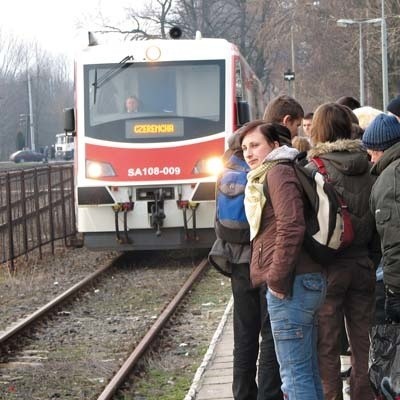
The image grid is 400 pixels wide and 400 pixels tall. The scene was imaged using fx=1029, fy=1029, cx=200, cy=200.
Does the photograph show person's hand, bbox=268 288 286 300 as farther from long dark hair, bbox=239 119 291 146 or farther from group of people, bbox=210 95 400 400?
long dark hair, bbox=239 119 291 146

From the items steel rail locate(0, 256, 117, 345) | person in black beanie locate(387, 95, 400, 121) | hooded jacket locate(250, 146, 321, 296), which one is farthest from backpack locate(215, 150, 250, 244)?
steel rail locate(0, 256, 117, 345)

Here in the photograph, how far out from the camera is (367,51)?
143 ft

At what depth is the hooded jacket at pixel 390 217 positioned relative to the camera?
467cm

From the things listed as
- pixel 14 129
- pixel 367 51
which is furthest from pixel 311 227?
pixel 14 129

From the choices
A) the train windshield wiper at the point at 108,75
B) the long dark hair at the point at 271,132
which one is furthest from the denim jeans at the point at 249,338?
the train windshield wiper at the point at 108,75

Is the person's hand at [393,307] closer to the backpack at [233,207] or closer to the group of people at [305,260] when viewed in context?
the group of people at [305,260]

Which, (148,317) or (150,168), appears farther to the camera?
(150,168)

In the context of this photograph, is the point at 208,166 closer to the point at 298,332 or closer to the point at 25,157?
the point at 298,332

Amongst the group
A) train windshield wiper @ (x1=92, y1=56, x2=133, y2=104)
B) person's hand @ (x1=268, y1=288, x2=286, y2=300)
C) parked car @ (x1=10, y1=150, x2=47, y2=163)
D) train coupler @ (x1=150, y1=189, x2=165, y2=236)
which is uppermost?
train windshield wiper @ (x1=92, y1=56, x2=133, y2=104)

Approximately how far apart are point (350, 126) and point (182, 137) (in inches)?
341

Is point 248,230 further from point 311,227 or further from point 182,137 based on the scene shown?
point 182,137

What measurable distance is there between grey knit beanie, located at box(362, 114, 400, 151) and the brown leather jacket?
23.3 inches

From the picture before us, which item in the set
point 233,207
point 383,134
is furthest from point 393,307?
point 233,207

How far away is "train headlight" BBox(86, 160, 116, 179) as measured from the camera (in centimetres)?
1417
